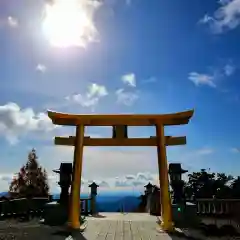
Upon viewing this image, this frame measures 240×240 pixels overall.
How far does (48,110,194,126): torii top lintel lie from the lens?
1113 centimetres

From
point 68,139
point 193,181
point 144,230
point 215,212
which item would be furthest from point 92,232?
point 193,181

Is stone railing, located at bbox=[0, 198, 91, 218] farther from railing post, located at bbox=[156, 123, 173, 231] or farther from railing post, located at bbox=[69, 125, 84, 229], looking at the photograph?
railing post, located at bbox=[156, 123, 173, 231]

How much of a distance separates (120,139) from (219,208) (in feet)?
18.7

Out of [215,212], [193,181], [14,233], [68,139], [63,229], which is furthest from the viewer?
[193,181]

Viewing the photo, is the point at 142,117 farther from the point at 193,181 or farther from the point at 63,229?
the point at 193,181

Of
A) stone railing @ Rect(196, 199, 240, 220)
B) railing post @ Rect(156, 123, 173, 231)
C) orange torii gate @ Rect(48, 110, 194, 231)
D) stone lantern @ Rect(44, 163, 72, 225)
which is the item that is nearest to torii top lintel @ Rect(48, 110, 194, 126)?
orange torii gate @ Rect(48, 110, 194, 231)

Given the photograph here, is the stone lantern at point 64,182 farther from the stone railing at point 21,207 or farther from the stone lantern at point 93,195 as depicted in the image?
the stone lantern at point 93,195

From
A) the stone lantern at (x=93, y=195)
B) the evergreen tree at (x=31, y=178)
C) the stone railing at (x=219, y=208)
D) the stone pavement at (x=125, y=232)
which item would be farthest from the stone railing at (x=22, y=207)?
the evergreen tree at (x=31, y=178)

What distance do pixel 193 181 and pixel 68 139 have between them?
15.5 meters

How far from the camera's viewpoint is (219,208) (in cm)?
1359

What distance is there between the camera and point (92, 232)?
9.53 meters

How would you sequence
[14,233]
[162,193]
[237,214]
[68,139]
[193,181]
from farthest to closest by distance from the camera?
[193,181] → [237,214] → [68,139] → [162,193] → [14,233]

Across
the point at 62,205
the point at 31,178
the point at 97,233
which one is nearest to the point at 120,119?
the point at 62,205

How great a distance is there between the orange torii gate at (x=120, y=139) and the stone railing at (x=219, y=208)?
3630 mm
